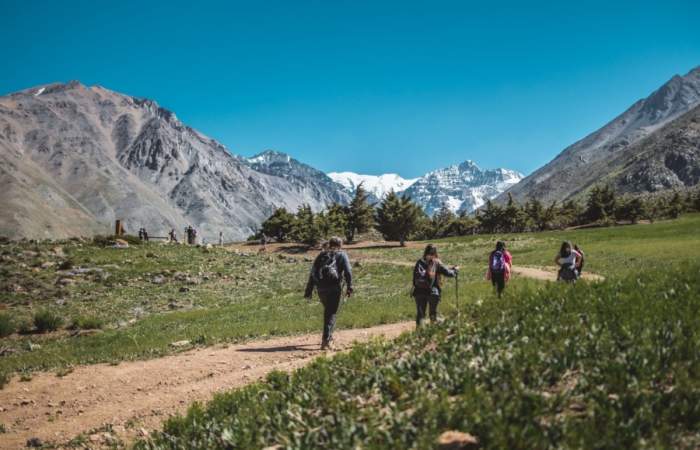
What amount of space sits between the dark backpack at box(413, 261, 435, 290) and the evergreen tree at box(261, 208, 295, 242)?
242 feet

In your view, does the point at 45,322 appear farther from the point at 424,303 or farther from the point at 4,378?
the point at 424,303

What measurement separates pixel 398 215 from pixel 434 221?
50.4 m

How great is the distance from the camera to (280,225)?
3519 inches

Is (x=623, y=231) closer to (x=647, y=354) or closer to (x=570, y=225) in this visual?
(x=570, y=225)

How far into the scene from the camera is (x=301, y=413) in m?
7.09

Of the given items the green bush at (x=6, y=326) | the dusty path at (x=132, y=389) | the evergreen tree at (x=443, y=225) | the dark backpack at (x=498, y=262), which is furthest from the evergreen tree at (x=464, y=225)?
the dusty path at (x=132, y=389)

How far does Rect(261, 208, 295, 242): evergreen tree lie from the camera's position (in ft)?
290

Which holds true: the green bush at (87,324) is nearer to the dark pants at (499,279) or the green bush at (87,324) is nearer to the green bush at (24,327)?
the green bush at (24,327)

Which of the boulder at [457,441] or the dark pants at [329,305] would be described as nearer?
the boulder at [457,441]

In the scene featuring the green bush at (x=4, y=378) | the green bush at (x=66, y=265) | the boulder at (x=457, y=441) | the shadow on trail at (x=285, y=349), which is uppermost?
the green bush at (x=66, y=265)

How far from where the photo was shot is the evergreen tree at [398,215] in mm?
72000

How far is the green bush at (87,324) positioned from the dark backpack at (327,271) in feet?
52.1

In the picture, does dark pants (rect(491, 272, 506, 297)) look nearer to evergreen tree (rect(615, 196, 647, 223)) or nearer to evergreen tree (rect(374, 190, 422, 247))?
evergreen tree (rect(374, 190, 422, 247))

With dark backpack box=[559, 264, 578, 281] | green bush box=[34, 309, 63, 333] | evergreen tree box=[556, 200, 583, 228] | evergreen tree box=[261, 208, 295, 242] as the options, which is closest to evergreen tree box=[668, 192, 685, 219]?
evergreen tree box=[556, 200, 583, 228]
